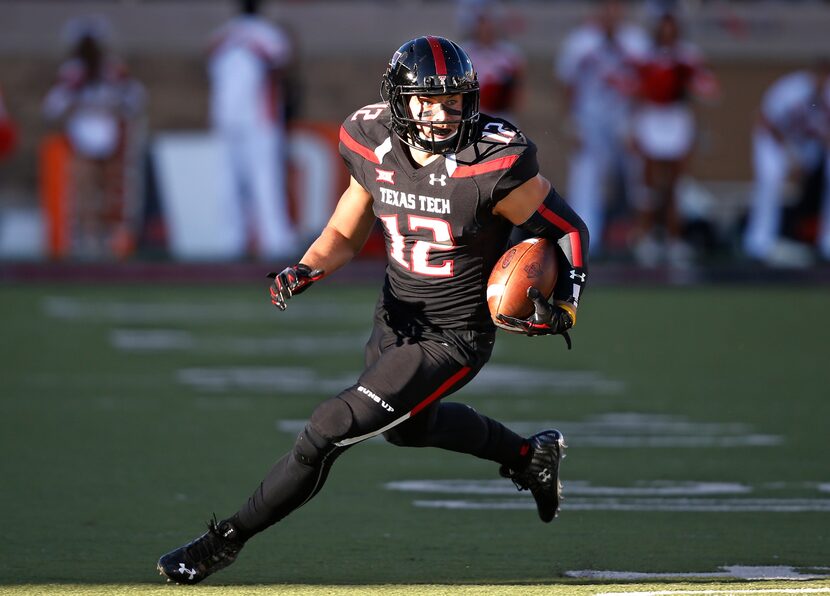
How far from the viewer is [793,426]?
7.45 m

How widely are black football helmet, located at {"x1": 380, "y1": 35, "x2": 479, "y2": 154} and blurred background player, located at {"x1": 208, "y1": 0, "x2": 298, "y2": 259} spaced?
9293mm

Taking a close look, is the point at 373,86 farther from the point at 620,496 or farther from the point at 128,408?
the point at 620,496

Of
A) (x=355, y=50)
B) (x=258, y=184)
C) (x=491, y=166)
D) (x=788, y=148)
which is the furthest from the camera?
(x=355, y=50)

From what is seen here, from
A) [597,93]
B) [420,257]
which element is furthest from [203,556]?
[597,93]

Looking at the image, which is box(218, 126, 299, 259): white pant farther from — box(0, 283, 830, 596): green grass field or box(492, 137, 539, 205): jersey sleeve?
box(492, 137, 539, 205): jersey sleeve

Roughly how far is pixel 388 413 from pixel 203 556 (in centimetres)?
67

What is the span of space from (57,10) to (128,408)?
1272 cm

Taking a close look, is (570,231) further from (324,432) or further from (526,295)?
(324,432)

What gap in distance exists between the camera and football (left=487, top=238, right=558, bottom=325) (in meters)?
4.69

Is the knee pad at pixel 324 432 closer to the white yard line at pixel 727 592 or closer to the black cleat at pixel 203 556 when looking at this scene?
the black cleat at pixel 203 556

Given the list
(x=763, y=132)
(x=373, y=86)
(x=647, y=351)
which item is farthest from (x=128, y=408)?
(x=373, y=86)

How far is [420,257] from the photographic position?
491cm

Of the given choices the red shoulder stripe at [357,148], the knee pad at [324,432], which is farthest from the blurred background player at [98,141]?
the knee pad at [324,432]

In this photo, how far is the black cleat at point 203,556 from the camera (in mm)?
4496
